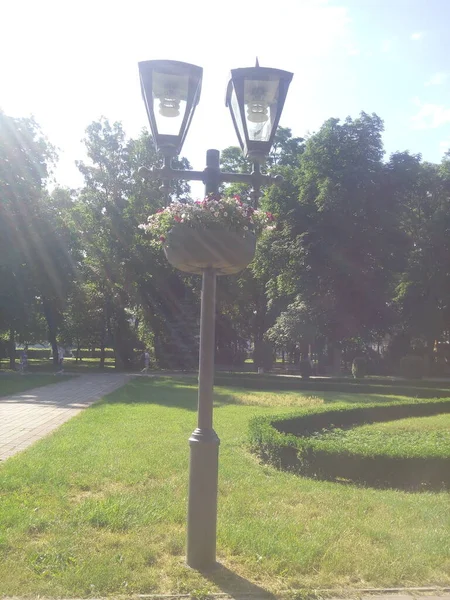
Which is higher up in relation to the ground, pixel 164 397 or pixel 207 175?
pixel 207 175

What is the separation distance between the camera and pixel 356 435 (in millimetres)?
10438

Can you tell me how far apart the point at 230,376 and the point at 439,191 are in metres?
20.3

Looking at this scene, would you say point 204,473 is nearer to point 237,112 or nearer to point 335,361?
point 237,112

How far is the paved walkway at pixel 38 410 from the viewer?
10039 mm

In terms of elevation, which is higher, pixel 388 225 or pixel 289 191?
pixel 289 191

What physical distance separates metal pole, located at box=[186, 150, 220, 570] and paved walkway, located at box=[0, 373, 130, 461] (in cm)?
478

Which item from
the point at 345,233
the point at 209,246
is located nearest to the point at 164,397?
the point at 209,246

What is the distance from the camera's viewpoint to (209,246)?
4.45m

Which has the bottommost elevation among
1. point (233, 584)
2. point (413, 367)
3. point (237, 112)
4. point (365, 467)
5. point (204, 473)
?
point (233, 584)

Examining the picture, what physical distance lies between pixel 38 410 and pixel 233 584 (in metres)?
11.5

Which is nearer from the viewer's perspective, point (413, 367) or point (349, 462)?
point (349, 462)

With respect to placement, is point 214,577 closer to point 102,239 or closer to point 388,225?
point 388,225

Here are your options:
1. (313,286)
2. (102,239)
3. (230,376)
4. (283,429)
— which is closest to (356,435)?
(283,429)

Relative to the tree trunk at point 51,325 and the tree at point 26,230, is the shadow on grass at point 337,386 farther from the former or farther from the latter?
the tree trunk at point 51,325
